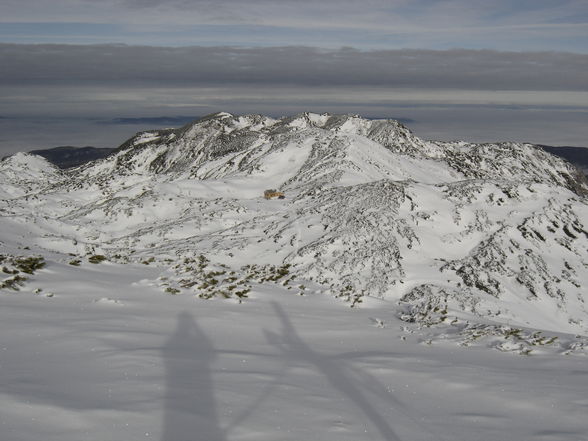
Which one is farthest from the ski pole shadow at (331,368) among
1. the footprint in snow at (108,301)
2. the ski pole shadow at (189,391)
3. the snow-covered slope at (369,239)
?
the snow-covered slope at (369,239)

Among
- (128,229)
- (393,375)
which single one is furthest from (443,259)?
(128,229)

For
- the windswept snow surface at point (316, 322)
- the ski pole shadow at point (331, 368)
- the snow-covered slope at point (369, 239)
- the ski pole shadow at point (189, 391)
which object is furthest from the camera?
the snow-covered slope at point (369, 239)

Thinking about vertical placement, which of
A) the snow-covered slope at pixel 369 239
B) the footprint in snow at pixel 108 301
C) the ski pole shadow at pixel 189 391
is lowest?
the snow-covered slope at pixel 369 239

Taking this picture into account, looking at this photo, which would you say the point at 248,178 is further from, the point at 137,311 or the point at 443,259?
the point at 137,311

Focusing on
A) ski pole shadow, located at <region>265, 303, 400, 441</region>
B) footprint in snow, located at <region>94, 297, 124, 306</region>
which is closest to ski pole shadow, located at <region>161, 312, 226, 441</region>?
ski pole shadow, located at <region>265, 303, 400, 441</region>

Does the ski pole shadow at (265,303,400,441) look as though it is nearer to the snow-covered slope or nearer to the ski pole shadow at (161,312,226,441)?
the ski pole shadow at (161,312,226,441)

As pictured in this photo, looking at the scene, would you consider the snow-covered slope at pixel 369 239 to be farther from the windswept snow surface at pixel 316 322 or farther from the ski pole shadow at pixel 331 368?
the ski pole shadow at pixel 331 368
